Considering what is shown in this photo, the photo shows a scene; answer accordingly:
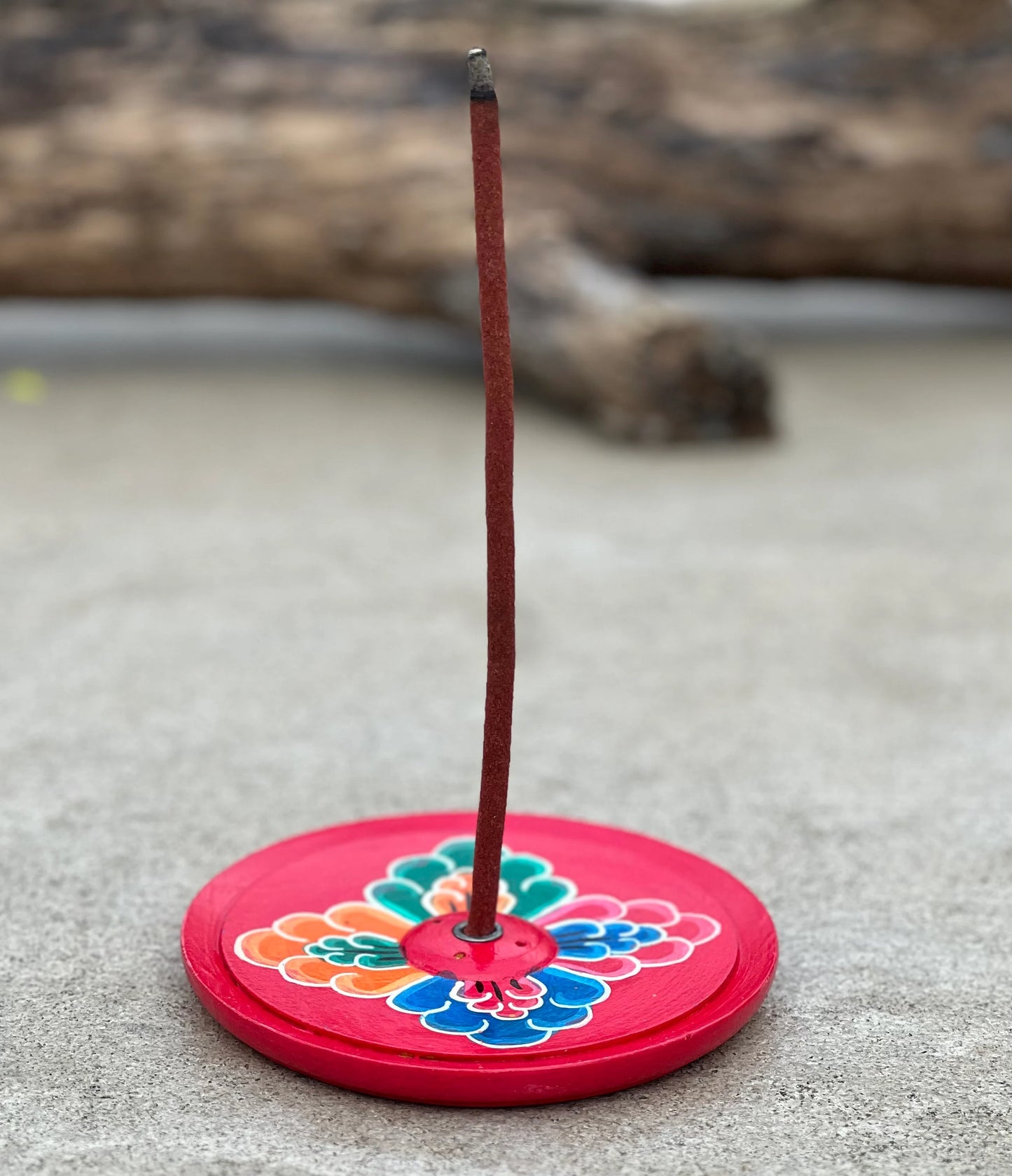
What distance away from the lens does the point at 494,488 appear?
974 millimetres

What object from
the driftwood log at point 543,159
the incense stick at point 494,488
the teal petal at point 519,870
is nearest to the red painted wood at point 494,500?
the incense stick at point 494,488

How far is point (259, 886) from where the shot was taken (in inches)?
43.7

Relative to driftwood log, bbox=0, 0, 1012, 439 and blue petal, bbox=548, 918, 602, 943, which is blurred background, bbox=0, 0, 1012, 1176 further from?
blue petal, bbox=548, 918, 602, 943

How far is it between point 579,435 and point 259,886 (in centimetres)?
203

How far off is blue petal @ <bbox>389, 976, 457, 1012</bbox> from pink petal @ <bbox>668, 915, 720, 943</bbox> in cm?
18

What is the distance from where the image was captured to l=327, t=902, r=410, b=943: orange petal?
3.48 ft

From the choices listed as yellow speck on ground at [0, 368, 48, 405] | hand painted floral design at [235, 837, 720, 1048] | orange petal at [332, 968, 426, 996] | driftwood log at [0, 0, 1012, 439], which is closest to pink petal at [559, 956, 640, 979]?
hand painted floral design at [235, 837, 720, 1048]

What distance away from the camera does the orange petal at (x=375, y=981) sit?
973 mm

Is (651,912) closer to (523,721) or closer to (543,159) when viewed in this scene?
(523,721)

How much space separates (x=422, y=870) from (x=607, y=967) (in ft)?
0.68

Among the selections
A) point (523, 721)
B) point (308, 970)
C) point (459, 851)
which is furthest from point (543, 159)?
point (308, 970)

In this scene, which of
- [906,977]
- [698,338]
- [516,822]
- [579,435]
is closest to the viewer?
[906,977]

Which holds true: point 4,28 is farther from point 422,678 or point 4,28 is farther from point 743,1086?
point 743,1086

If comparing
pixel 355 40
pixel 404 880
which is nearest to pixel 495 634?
pixel 404 880
